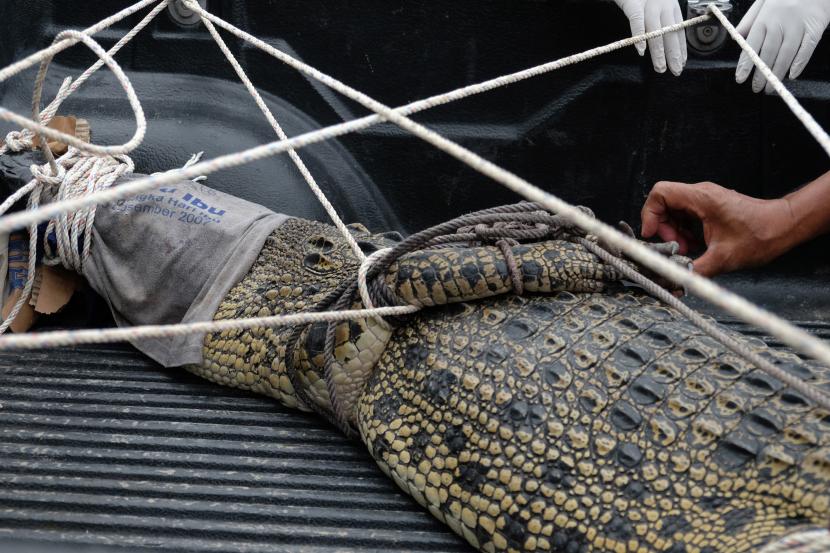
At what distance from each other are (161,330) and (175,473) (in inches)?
14.6

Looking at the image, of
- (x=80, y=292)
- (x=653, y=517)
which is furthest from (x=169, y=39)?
(x=653, y=517)

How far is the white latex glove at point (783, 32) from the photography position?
1.94m

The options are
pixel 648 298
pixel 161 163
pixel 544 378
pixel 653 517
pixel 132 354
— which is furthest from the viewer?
pixel 161 163

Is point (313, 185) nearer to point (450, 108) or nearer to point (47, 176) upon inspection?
point (47, 176)

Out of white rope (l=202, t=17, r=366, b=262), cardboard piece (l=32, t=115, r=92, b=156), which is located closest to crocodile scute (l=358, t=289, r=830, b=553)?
white rope (l=202, t=17, r=366, b=262)

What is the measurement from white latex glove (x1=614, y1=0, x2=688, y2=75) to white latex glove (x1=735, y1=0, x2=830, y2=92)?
0.13 meters

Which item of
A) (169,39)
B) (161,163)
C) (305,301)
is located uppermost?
(169,39)

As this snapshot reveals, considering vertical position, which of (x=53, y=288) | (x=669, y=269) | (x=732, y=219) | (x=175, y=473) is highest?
(x=669, y=269)

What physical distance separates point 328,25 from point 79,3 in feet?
2.06

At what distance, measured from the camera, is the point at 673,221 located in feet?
6.78

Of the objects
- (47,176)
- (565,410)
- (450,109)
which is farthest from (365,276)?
(450,109)

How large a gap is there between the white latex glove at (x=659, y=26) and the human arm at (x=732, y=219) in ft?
0.93

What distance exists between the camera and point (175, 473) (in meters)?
1.43

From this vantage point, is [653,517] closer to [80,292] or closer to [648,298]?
[648,298]
